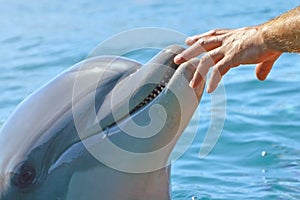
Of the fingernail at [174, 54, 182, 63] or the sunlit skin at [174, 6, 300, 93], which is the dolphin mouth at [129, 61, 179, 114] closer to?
the fingernail at [174, 54, 182, 63]

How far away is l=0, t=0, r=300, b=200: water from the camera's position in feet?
23.1

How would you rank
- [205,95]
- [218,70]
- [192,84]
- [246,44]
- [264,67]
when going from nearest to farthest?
1. [192,84]
2. [218,70]
3. [246,44]
4. [264,67]
5. [205,95]

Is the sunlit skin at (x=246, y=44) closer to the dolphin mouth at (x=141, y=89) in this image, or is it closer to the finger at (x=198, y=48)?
the finger at (x=198, y=48)

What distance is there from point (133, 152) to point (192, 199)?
311 centimetres

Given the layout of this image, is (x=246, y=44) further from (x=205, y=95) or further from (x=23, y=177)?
(x=205, y=95)

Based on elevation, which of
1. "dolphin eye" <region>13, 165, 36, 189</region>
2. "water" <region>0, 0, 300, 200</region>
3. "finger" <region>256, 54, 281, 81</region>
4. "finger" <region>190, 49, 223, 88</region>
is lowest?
"water" <region>0, 0, 300, 200</region>

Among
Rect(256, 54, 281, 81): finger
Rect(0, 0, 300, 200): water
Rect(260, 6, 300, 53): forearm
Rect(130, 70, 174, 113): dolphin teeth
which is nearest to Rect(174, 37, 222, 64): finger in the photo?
Rect(130, 70, 174, 113): dolphin teeth

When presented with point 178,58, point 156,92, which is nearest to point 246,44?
point 178,58

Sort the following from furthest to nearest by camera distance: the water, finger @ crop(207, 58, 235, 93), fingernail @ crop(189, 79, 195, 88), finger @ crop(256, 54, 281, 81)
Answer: the water
finger @ crop(256, 54, 281, 81)
finger @ crop(207, 58, 235, 93)
fingernail @ crop(189, 79, 195, 88)

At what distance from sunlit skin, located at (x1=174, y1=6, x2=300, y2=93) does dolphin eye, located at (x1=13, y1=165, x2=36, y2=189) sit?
98 centimetres

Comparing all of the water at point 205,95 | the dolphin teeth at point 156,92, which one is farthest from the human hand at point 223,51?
the water at point 205,95

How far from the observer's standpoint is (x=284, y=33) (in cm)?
379

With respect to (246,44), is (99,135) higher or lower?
lower

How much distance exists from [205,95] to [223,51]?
605cm
